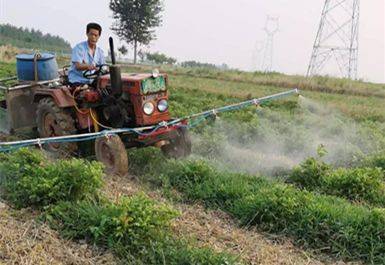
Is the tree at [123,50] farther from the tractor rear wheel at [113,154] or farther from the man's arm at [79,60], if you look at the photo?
the tractor rear wheel at [113,154]

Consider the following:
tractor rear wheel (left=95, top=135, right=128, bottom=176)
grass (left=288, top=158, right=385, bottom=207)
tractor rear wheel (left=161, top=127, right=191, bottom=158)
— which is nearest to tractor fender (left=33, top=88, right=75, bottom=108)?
tractor rear wheel (left=95, top=135, right=128, bottom=176)

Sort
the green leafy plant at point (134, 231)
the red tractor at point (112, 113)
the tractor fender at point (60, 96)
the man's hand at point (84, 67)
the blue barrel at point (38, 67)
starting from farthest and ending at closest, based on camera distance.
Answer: the blue barrel at point (38, 67)
the tractor fender at point (60, 96)
the man's hand at point (84, 67)
the red tractor at point (112, 113)
the green leafy plant at point (134, 231)

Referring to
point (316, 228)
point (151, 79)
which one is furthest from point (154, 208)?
point (151, 79)

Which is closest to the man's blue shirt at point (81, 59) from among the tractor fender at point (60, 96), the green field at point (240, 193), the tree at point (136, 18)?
the tractor fender at point (60, 96)

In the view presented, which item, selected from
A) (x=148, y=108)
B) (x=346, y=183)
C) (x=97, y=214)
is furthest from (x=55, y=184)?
(x=346, y=183)

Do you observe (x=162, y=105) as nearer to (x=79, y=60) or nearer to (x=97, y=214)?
(x=79, y=60)

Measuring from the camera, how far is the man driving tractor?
23.1 ft

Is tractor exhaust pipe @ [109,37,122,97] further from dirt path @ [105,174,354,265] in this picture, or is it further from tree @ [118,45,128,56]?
tree @ [118,45,128,56]

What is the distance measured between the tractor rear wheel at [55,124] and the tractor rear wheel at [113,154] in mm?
698

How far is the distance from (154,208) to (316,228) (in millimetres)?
1603

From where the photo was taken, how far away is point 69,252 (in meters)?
4.04

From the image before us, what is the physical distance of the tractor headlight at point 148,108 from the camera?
670 cm

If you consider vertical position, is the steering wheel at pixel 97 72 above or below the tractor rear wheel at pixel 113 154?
above

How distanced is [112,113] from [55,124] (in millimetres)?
944
